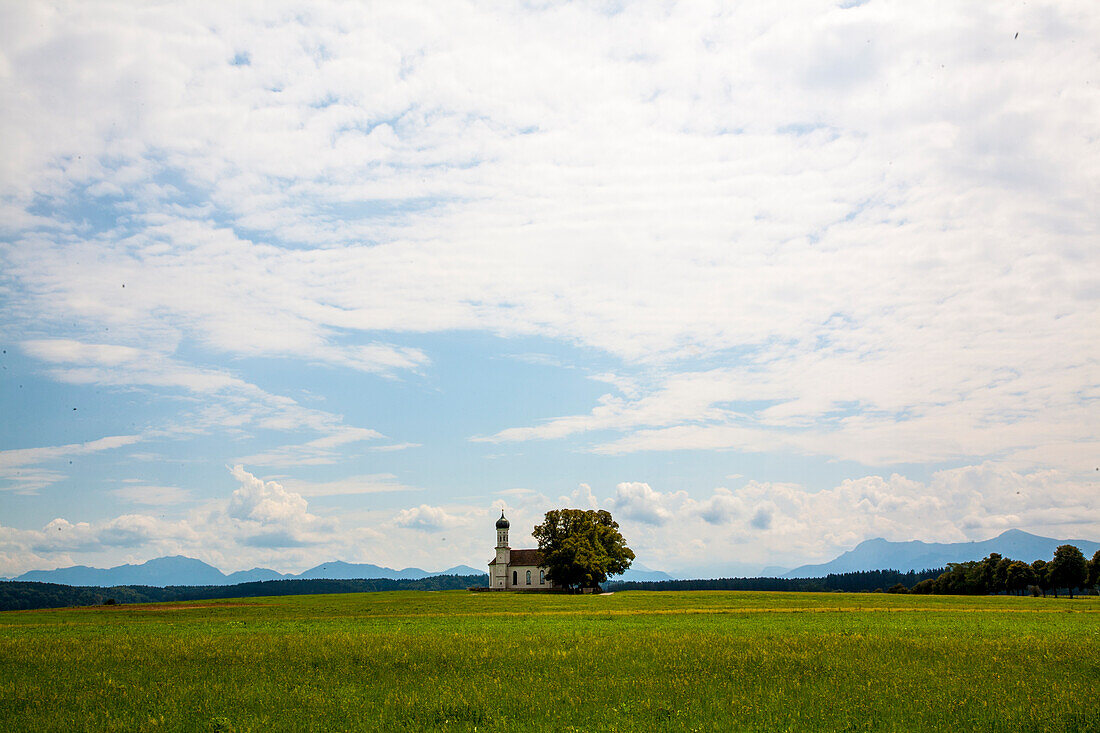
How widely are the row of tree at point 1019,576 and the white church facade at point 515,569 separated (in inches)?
3083

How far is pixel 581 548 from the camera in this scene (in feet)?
418

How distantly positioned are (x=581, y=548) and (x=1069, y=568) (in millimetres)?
91774

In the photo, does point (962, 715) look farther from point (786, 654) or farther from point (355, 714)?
point (355, 714)

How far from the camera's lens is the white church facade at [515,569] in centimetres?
17662

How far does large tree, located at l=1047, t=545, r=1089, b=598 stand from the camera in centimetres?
13850

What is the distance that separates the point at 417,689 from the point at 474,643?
9.07m

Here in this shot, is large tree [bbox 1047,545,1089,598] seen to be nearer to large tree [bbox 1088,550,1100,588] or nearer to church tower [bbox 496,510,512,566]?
large tree [bbox 1088,550,1100,588]

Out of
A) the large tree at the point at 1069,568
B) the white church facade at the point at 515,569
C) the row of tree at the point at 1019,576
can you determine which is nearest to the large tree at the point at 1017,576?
the row of tree at the point at 1019,576

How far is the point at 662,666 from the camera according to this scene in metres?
22.2

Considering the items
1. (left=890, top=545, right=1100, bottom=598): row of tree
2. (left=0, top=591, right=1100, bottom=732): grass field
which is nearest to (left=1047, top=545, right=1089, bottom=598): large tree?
(left=890, top=545, right=1100, bottom=598): row of tree

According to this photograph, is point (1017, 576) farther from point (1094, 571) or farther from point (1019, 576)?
point (1094, 571)

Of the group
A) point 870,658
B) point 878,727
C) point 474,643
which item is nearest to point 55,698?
point 474,643

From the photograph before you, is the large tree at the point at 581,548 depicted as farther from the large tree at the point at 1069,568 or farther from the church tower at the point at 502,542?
the large tree at the point at 1069,568

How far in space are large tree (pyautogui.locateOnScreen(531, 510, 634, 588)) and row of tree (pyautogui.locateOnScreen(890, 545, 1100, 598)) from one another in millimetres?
69136
